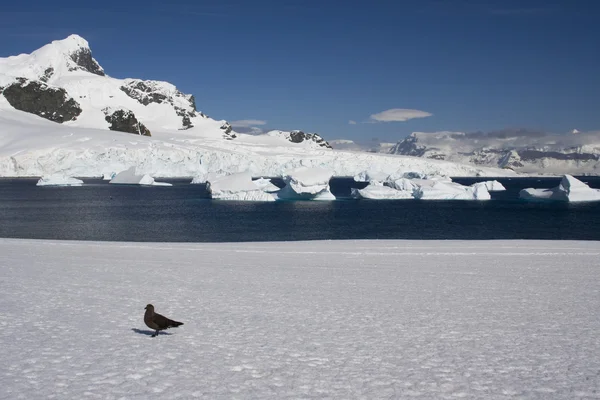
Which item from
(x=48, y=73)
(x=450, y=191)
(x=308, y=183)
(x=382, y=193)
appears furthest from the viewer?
(x=48, y=73)

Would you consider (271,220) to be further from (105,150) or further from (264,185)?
(105,150)

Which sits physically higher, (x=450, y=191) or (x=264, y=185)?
(x=264, y=185)

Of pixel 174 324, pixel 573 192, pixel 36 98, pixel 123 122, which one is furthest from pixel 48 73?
pixel 174 324

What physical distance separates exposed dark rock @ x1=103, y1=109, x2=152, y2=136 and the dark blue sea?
334 ft

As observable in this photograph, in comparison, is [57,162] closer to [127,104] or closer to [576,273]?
[576,273]

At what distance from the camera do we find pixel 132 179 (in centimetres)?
8419

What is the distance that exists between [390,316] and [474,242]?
15.8 metres

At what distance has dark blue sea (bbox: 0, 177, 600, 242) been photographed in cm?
3278

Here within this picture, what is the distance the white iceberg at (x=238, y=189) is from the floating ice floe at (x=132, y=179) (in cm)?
2680

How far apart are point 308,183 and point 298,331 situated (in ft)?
155

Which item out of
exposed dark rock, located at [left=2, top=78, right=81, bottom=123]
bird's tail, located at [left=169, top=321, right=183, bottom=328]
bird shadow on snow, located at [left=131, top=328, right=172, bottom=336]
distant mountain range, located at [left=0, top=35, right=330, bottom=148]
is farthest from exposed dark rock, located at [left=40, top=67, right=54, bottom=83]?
bird's tail, located at [left=169, top=321, right=183, bottom=328]

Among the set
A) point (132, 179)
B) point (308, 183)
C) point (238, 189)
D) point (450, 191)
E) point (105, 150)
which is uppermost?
point (105, 150)

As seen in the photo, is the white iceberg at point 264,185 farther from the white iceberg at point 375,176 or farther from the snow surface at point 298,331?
the snow surface at point 298,331

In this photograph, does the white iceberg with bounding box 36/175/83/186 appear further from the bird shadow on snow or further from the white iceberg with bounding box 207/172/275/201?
the bird shadow on snow
